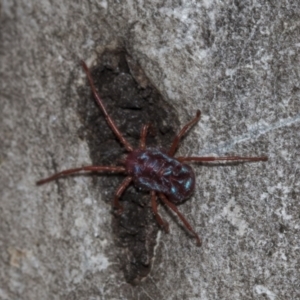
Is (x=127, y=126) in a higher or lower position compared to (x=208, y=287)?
higher

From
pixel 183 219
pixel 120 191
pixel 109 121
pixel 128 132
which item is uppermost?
pixel 109 121

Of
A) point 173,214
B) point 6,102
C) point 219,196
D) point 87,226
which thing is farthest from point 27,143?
point 219,196

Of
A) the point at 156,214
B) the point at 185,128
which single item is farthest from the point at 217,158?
the point at 156,214

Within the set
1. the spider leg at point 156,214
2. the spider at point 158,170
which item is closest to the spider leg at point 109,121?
the spider at point 158,170

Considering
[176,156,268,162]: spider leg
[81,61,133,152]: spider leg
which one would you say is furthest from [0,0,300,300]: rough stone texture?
[81,61,133,152]: spider leg

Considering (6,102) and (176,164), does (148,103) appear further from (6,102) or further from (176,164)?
(6,102)

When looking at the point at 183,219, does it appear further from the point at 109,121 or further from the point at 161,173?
the point at 109,121

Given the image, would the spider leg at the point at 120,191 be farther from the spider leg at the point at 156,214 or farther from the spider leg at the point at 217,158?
the spider leg at the point at 217,158
